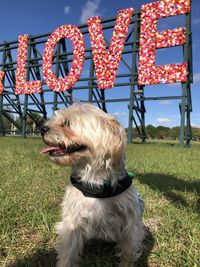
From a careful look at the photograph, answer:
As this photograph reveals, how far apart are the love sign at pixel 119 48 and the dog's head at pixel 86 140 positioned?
40.4 feet

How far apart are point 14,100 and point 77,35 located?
22.5ft

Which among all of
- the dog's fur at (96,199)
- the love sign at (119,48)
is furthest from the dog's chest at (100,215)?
the love sign at (119,48)

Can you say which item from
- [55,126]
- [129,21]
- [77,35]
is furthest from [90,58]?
[55,126]

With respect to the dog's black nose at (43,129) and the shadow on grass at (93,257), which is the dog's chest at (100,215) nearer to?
the shadow on grass at (93,257)

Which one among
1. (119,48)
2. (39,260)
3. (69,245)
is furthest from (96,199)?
(119,48)

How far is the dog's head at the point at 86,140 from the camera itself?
7.77 ft

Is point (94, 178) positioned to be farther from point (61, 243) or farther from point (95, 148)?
point (61, 243)

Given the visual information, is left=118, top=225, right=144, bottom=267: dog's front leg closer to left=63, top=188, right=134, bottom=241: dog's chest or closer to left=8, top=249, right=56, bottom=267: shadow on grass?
left=63, top=188, right=134, bottom=241: dog's chest

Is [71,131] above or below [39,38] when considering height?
below

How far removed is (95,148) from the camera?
7.86 feet

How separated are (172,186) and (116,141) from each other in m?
2.61

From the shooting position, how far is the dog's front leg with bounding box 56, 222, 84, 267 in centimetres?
222

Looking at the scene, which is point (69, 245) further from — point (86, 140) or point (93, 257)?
point (86, 140)

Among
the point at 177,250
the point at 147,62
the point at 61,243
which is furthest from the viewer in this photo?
the point at 147,62
